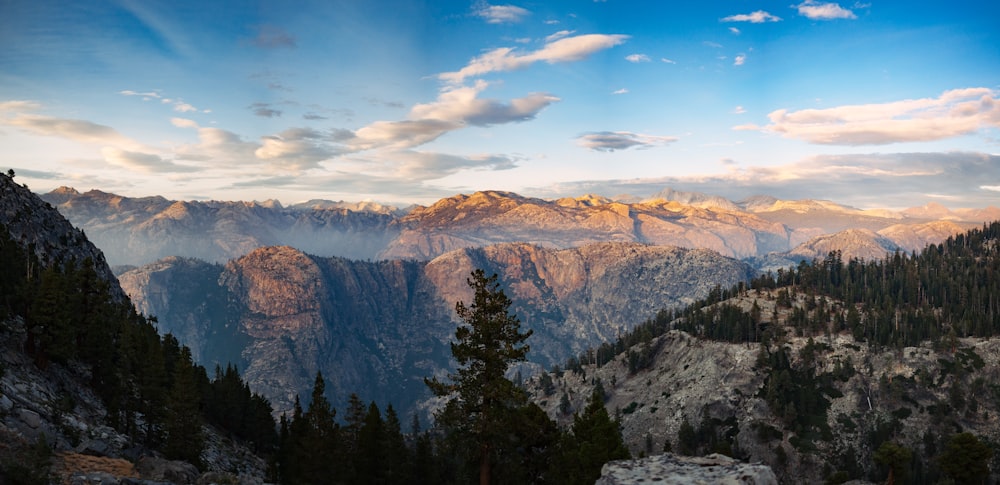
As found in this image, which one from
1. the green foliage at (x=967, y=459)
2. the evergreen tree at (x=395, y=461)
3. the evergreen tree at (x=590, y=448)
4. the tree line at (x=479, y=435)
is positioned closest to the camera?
the tree line at (x=479, y=435)

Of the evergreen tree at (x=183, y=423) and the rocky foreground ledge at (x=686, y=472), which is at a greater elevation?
the rocky foreground ledge at (x=686, y=472)

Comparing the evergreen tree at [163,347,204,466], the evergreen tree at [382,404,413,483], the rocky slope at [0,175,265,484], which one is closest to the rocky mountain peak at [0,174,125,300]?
the rocky slope at [0,175,265,484]

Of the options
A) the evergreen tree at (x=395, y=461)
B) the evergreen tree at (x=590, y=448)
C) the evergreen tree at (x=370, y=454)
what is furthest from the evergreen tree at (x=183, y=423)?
the evergreen tree at (x=590, y=448)

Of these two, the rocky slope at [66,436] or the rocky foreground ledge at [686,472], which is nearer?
the rocky foreground ledge at [686,472]

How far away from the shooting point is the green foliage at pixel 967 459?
10688 centimetres

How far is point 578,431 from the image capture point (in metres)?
68.0

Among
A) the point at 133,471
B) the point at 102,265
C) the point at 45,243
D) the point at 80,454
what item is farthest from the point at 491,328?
the point at 102,265

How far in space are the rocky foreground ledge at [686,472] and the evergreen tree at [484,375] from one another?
15928mm

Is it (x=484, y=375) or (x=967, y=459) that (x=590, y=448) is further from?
(x=967, y=459)

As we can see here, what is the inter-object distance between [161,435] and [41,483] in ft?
163

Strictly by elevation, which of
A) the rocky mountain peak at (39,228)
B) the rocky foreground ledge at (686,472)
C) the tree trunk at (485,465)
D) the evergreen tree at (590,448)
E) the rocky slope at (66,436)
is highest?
the rocky mountain peak at (39,228)

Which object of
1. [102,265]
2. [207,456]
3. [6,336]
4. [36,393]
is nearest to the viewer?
[36,393]

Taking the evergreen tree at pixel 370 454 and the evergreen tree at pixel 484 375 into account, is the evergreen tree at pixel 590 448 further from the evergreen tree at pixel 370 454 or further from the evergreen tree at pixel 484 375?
the evergreen tree at pixel 370 454

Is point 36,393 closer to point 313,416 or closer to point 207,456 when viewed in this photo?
point 207,456
